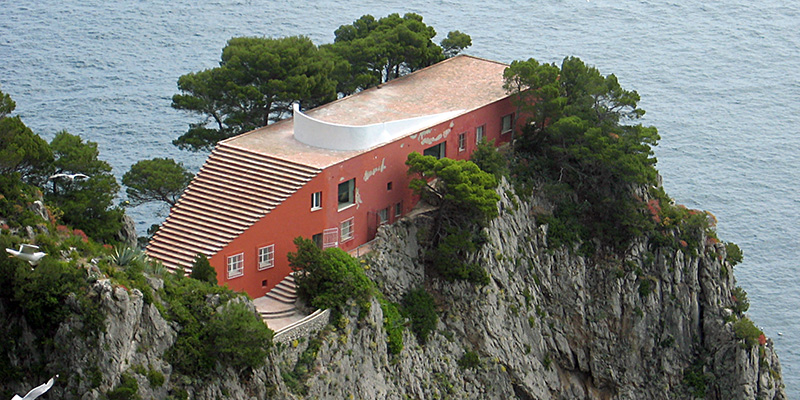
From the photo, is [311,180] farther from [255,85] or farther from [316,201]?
[255,85]

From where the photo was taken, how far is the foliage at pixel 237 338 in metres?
66.4

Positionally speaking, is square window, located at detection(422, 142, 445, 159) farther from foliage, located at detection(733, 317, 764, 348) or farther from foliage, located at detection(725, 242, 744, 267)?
foliage, located at detection(725, 242, 744, 267)

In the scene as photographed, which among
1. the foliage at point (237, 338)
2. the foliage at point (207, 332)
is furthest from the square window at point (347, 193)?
the foliage at point (237, 338)

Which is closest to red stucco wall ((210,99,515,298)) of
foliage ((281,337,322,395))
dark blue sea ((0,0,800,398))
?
foliage ((281,337,322,395))

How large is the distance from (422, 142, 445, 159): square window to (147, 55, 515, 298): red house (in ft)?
0.31

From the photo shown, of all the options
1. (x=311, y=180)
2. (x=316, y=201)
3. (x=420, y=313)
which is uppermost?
(x=311, y=180)

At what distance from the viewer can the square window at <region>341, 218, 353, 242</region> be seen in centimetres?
8312

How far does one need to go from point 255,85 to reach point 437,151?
14187 mm

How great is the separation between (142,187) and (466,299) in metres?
23.8

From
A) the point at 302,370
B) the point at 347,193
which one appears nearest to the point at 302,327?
the point at 302,370

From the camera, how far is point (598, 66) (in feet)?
565

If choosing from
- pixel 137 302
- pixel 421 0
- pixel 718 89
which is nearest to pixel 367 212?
pixel 137 302

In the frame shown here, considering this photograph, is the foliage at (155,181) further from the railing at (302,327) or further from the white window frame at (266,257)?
the railing at (302,327)

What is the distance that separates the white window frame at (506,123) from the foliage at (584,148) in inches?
44.3
